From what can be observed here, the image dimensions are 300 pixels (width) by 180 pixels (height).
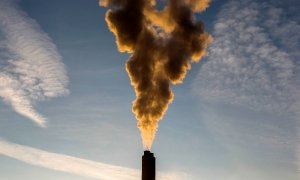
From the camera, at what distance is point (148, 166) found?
2230 cm

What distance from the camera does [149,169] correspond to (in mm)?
22250

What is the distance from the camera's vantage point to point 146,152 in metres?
22.6

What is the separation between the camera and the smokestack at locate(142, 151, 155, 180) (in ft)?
72.5

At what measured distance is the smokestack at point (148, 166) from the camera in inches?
870

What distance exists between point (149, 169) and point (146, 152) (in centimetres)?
84
